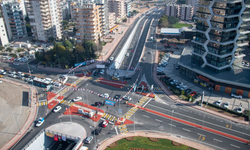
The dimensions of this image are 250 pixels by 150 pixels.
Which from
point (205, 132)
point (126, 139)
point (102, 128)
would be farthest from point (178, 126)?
point (102, 128)

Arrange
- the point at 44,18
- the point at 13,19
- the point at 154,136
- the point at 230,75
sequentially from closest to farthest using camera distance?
the point at 154,136 < the point at 230,75 < the point at 44,18 < the point at 13,19

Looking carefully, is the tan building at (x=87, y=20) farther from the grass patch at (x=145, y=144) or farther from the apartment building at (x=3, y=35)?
the grass patch at (x=145, y=144)

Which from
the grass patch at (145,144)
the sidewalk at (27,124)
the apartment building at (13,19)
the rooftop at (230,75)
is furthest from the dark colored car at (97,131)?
the apartment building at (13,19)

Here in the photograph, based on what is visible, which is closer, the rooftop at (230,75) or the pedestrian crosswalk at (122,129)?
the pedestrian crosswalk at (122,129)

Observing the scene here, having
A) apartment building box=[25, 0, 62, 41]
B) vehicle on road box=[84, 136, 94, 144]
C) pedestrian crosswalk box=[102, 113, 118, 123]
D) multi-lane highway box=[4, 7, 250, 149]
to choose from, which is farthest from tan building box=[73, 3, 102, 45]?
vehicle on road box=[84, 136, 94, 144]

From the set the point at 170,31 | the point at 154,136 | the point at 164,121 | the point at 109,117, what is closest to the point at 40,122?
the point at 109,117

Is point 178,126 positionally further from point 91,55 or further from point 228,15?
point 91,55

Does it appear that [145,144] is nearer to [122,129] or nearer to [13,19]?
[122,129]
